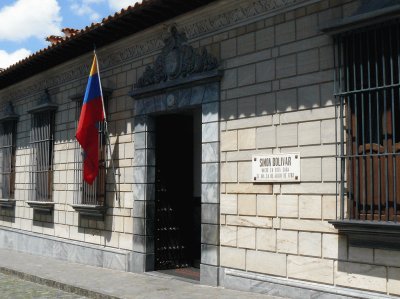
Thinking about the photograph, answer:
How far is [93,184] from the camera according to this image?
10328mm

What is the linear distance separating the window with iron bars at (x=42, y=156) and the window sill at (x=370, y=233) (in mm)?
7726

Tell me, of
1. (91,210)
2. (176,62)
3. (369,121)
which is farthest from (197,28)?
(91,210)

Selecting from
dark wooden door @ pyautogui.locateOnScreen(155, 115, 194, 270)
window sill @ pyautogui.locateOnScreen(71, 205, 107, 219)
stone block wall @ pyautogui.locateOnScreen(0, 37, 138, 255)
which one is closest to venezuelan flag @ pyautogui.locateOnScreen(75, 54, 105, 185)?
stone block wall @ pyautogui.locateOnScreen(0, 37, 138, 255)

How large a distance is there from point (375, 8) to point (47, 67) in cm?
853

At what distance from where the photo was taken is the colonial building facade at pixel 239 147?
591cm

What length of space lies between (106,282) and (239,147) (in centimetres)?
298

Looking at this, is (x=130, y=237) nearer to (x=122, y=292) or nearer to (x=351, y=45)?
(x=122, y=292)

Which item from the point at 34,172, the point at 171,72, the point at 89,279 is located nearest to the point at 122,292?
the point at 89,279

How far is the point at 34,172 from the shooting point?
12.6 meters

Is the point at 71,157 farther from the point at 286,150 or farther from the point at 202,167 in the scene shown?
the point at 286,150

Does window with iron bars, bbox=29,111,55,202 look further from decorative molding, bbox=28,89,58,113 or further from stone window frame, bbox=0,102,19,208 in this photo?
stone window frame, bbox=0,102,19,208

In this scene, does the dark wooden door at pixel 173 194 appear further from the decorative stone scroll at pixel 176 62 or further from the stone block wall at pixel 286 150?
the stone block wall at pixel 286 150

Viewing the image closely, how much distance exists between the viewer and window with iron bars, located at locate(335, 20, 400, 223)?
18.8 feet

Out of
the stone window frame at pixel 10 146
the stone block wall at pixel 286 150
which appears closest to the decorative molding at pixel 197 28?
the stone block wall at pixel 286 150
